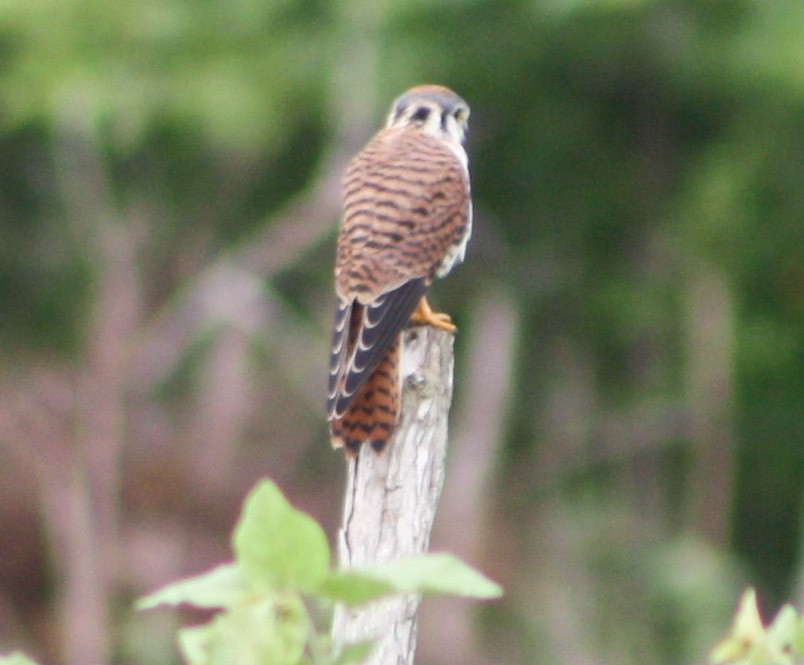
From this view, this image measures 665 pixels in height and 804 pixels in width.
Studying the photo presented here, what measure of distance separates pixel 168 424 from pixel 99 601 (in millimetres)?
1502

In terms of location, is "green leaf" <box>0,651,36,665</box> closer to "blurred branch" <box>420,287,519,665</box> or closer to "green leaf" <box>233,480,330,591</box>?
"green leaf" <box>233,480,330,591</box>

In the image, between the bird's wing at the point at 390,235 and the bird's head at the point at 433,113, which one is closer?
the bird's wing at the point at 390,235

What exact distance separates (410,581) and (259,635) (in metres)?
→ 0.10

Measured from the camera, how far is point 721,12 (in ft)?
26.5

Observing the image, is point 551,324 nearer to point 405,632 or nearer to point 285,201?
point 285,201

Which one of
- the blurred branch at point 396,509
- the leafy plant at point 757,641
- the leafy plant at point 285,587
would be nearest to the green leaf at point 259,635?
the leafy plant at point 285,587

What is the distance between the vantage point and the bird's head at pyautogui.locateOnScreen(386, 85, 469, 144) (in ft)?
14.6

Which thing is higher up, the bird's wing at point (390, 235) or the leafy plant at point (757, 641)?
the bird's wing at point (390, 235)

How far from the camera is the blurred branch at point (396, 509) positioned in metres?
1.78

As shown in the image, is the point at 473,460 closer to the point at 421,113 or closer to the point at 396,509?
the point at 421,113

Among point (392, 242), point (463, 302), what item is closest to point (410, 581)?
point (392, 242)

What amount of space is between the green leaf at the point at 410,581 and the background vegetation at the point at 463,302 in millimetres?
6181

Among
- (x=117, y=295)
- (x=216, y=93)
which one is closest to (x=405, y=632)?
(x=216, y=93)

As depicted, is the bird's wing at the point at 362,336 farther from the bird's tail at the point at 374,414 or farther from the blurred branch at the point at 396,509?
the blurred branch at the point at 396,509
